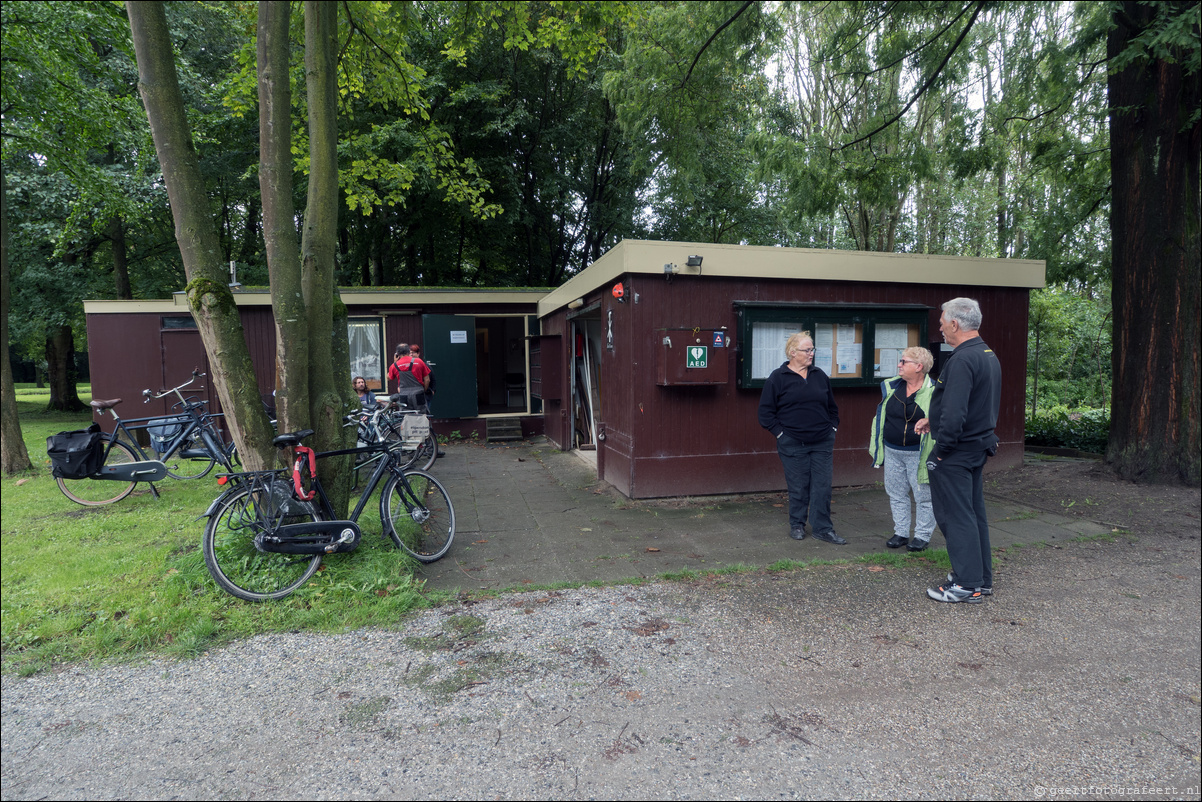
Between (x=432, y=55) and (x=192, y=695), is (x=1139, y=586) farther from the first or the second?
(x=432, y=55)

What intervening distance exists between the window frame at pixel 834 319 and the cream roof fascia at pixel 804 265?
32 centimetres

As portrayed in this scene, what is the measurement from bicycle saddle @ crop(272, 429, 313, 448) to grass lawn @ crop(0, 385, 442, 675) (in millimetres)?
810

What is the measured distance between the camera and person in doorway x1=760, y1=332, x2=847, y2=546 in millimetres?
5145

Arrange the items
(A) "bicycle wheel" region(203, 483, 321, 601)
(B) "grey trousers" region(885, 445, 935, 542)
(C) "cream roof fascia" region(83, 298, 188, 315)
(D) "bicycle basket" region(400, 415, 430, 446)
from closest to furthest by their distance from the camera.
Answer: (A) "bicycle wheel" region(203, 483, 321, 601) → (B) "grey trousers" region(885, 445, 935, 542) → (D) "bicycle basket" region(400, 415, 430, 446) → (C) "cream roof fascia" region(83, 298, 188, 315)

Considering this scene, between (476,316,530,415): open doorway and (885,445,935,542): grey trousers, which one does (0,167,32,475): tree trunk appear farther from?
(476,316,530,415): open doorway

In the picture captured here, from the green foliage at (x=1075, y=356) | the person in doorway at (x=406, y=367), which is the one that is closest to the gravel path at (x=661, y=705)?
the person in doorway at (x=406, y=367)

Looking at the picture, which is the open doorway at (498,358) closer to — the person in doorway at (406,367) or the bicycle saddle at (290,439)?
the person in doorway at (406,367)

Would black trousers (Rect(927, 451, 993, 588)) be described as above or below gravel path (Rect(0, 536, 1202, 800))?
above

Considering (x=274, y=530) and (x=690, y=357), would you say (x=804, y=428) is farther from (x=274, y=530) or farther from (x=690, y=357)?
(x=274, y=530)

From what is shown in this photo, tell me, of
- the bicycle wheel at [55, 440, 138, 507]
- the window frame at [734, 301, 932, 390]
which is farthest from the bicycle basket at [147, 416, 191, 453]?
the window frame at [734, 301, 932, 390]

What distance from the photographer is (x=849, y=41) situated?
27.3ft

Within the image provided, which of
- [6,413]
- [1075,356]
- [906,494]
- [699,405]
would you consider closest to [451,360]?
[699,405]

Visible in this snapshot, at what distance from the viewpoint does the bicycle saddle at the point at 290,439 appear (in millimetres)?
4047

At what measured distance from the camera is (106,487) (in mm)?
5688
